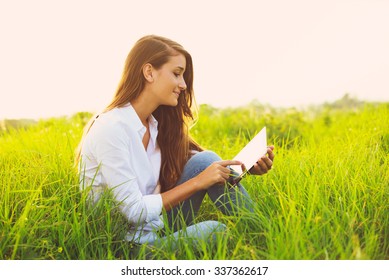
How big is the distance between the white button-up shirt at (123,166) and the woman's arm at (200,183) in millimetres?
50

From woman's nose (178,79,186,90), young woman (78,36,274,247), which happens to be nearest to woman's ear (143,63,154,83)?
young woman (78,36,274,247)

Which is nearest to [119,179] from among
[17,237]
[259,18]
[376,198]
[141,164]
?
[141,164]

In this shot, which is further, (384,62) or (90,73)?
(384,62)

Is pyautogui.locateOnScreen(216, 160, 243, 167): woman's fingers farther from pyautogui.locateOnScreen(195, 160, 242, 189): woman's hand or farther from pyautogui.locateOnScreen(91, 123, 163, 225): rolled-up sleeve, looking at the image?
pyautogui.locateOnScreen(91, 123, 163, 225): rolled-up sleeve

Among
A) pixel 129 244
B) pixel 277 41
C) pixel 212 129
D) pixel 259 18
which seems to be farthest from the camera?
pixel 212 129

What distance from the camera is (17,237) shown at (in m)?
2.11

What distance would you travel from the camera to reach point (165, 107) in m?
2.77

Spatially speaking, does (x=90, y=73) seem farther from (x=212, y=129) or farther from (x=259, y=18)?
(x=212, y=129)

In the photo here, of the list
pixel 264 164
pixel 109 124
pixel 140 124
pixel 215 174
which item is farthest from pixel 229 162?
pixel 109 124

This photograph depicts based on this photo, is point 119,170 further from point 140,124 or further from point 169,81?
point 169,81

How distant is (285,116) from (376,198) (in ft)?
7.91

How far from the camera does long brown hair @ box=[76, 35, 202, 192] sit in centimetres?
249

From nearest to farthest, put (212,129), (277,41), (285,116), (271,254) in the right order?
1. (271,254)
2. (277,41)
3. (212,129)
4. (285,116)

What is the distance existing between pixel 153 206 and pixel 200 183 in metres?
0.23
